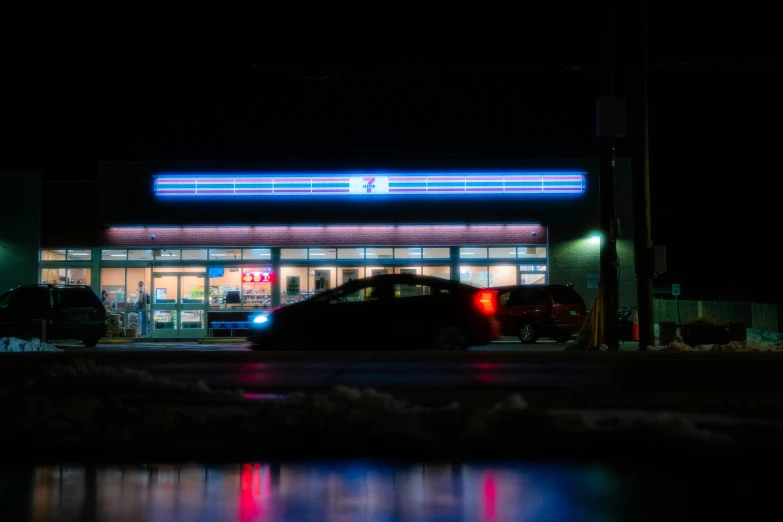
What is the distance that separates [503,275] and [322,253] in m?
6.90

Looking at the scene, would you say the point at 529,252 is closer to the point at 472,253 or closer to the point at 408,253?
the point at 472,253

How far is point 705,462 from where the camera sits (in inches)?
244

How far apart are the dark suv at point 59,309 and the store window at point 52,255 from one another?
6141 mm

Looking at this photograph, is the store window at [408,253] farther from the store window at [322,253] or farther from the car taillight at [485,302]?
the car taillight at [485,302]

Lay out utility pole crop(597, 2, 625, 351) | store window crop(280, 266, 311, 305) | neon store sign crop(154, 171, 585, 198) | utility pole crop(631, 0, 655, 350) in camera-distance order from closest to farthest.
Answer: utility pole crop(597, 2, 625, 351)
utility pole crop(631, 0, 655, 350)
neon store sign crop(154, 171, 585, 198)
store window crop(280, 266, 311, 305)

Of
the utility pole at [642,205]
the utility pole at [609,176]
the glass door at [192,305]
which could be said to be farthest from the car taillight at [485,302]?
the glass door at [192,305]

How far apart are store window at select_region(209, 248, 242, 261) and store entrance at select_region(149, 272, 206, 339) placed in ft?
2.65

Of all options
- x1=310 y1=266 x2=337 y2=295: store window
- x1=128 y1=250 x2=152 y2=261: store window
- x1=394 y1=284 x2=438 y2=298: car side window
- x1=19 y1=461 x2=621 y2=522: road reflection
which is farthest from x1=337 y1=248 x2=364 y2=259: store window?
x1=19 y1=461 x2=621 y2=522: road reflection

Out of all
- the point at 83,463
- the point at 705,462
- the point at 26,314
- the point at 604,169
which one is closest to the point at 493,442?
the point at 705,462

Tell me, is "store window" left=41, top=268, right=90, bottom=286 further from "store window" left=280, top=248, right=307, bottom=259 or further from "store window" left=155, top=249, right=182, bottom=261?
"store window" left=280, top=248, right=307, bottom=259

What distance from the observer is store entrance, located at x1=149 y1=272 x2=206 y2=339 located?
89.4 ft

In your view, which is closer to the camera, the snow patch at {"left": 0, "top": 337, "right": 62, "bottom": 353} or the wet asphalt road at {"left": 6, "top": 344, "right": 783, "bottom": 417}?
the wet asphalt road at {"left": 6, "top": 344, "right": 783, "bottom": 417}

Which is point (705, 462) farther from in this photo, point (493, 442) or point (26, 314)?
point (26, 314)

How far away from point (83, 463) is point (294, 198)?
2079 cm
